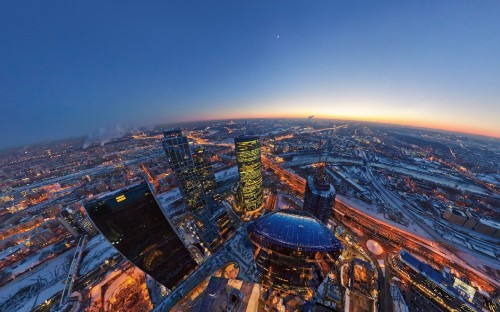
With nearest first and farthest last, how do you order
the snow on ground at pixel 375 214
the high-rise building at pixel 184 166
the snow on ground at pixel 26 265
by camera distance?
→ 1. the snow on ground at pixel 26 265
2. the high-rise building at pixel 184 166
3. the snow on ground at pixel 375 214

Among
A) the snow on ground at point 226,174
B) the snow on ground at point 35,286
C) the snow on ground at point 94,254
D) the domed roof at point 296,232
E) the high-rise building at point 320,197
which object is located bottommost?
the snow on ground at point 35,286

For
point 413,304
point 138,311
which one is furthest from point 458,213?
point 138,311

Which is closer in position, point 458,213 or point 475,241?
point 475,241

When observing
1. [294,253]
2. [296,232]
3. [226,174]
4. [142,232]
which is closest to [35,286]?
[142,232]

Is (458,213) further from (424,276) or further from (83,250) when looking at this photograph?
(83,250)

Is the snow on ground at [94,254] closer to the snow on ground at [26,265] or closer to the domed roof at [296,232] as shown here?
the snow on ground at [26,265]

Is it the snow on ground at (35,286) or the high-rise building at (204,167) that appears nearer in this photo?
the snow on ground at (35,286)

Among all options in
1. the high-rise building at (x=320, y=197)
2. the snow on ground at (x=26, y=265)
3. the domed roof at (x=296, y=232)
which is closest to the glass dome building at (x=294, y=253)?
the domed roof at (x=296, y=232)

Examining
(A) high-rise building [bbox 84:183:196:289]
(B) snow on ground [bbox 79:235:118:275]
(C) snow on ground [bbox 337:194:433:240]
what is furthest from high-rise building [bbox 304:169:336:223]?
(B) snow on ground [bbox 79:235:118:275]
